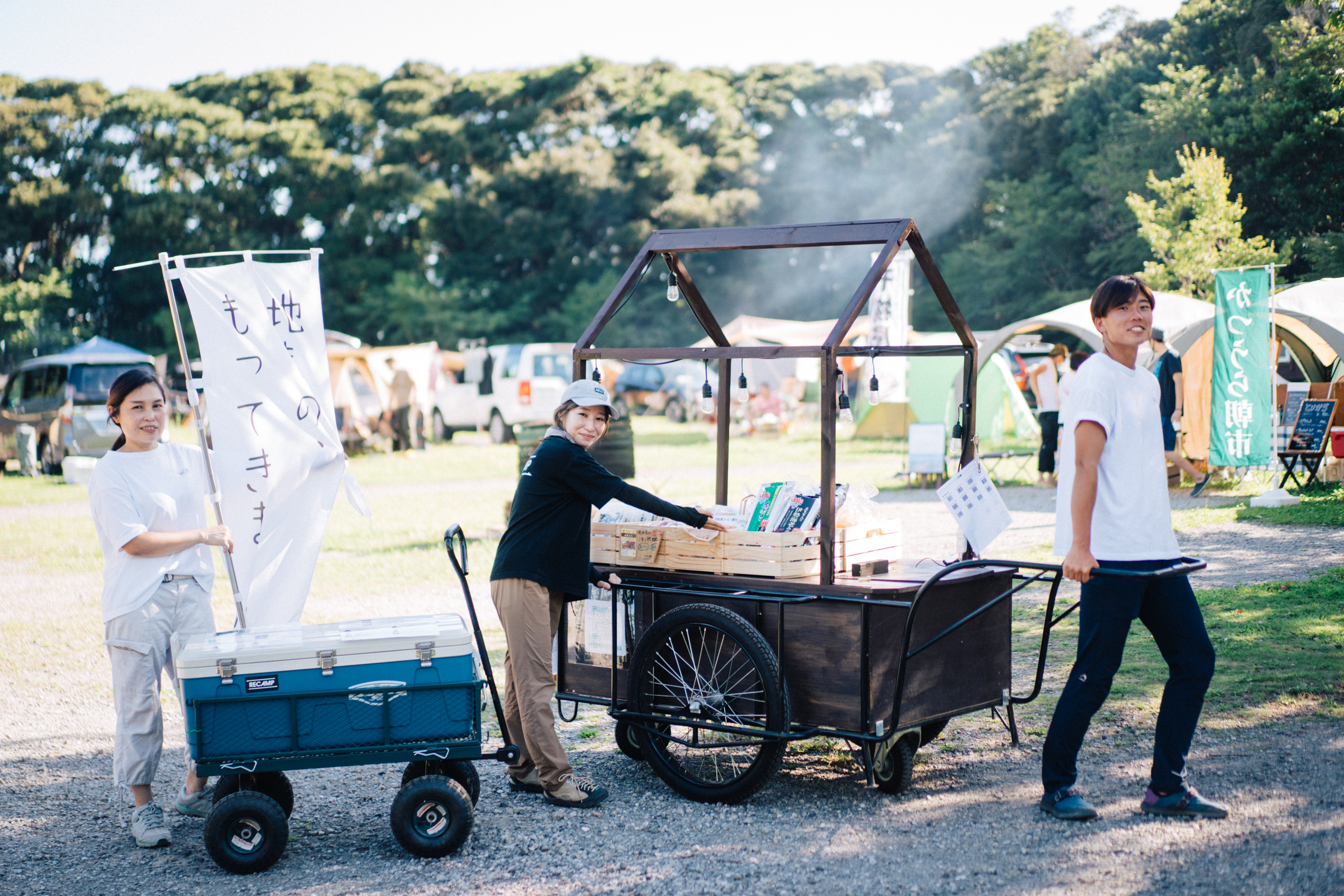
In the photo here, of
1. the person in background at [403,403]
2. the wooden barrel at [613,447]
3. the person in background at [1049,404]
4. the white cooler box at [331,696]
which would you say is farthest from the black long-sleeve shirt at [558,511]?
the person in background at [403,403]

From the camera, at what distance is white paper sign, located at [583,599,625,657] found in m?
4.81

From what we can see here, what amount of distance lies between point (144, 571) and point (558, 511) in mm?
1555

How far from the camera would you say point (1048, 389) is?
13711 millimetres

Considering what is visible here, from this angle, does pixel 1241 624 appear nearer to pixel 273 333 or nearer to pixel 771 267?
pixel 273 333

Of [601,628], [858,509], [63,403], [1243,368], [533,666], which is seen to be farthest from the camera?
[63,403]

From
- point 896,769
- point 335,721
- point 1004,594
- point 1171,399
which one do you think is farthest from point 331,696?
point 1171,399

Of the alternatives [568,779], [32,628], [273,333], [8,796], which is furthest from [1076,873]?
[32,628]

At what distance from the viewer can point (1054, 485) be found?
14336mm

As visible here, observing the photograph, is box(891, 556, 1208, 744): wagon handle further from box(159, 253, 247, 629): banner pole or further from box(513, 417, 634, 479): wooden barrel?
box(513, 417, 634, 479): wooden barrel

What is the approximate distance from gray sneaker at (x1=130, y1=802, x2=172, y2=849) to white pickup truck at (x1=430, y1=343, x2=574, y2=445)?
1804cm

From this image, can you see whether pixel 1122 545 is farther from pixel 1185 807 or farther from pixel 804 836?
pixel 804 836

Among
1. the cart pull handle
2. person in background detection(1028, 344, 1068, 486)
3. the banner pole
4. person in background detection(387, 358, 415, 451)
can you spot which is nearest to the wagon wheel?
the cart pull handle

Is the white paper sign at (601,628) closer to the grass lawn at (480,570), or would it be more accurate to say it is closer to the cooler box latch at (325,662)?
the grass lawn at (480,570)

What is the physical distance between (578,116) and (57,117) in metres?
19.7
